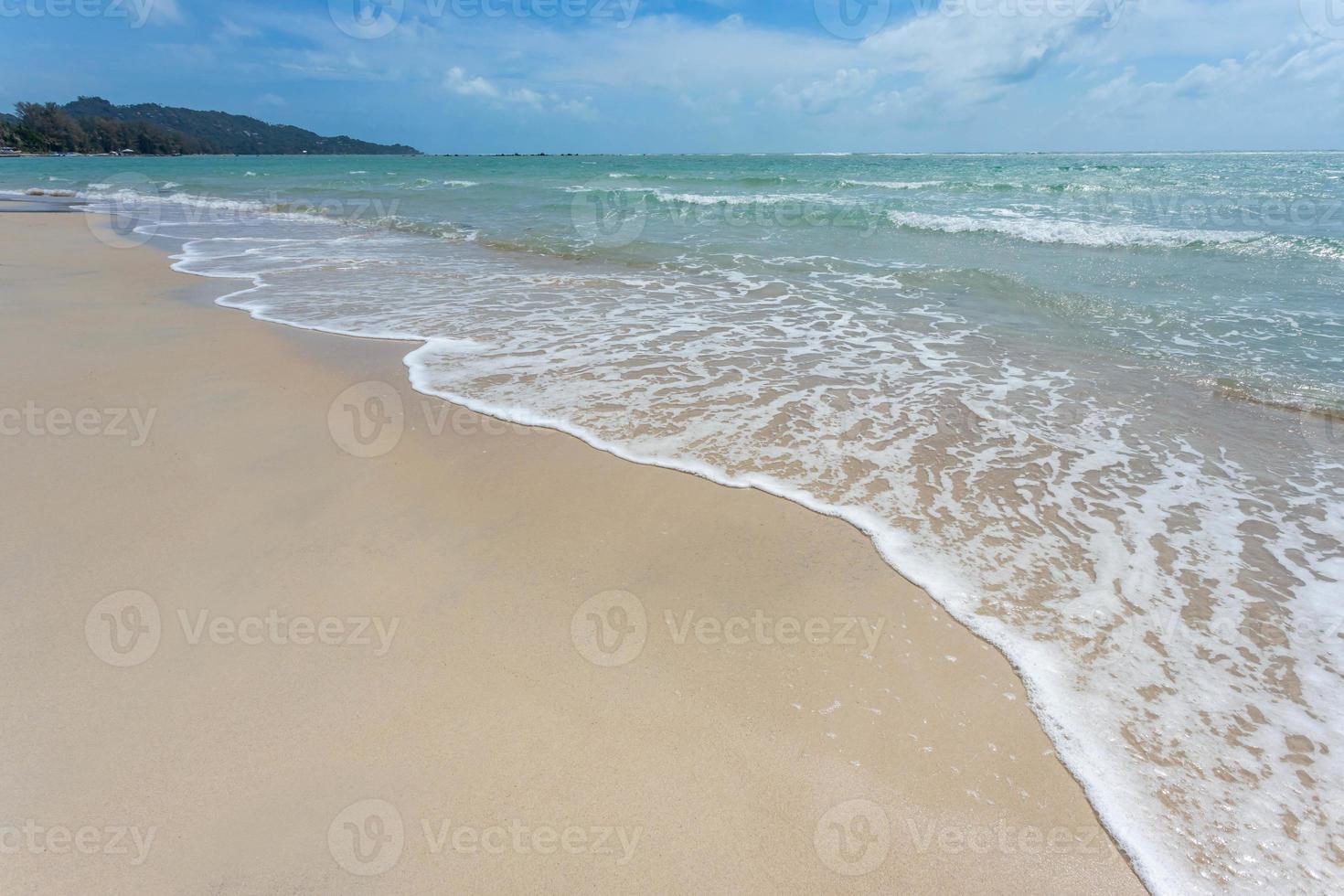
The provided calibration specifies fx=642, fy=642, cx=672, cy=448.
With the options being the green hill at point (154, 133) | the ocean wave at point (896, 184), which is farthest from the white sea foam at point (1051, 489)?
the green hill at point (154, 133)

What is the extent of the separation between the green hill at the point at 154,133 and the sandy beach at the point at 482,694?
129 metres

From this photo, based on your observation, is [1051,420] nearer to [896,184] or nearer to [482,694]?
[482,694]

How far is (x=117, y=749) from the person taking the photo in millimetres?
2137

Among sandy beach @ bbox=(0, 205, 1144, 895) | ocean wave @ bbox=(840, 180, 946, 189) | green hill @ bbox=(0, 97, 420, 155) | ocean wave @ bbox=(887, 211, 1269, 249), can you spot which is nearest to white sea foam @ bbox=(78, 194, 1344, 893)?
sandy beach @ bbox=(0, 205, 1144, 895)

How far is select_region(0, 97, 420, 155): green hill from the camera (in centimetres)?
9688

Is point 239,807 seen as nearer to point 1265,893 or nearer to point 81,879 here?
point 81,879

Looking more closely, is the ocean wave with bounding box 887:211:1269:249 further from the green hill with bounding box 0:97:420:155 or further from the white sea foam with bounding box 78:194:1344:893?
the green hill with bounding box 0:97:420:155

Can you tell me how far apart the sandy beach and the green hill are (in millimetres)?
128685

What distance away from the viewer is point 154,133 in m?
110

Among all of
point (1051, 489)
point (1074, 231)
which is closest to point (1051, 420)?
point (1051, 489)

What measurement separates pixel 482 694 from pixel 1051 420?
4619 mm

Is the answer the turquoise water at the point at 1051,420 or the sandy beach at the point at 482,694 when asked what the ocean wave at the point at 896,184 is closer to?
the turquoise water at the point at 1051,420

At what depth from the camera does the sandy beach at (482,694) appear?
6.21 feet

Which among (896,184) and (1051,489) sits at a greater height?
(896,184)
